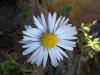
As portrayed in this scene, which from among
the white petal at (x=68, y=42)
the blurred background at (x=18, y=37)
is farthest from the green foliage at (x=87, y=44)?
the white petal at (x=68, y=42)

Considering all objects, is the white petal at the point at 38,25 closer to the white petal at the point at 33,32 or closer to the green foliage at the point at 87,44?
the white petal at the point at 33,32

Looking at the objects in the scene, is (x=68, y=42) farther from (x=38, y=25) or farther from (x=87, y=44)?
(x=87, y=44)

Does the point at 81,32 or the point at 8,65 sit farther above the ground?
the point at 81,32

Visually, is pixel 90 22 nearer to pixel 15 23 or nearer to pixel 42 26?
pixel 15 23

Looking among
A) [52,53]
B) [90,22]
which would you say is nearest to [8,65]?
[52,53]

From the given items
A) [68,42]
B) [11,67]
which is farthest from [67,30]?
[11,67]

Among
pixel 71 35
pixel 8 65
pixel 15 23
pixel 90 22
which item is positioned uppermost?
pixel 90 22

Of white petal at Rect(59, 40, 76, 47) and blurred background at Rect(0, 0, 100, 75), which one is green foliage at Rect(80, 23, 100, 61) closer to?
blurred background at Rect(0, 0, 100, 75)

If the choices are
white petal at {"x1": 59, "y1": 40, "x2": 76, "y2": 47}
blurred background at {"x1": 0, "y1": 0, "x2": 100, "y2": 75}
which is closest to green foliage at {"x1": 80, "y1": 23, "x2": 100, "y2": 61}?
blurred background at {"x1": 0, "y1": 0, "x2": 100, "y2": 75}
